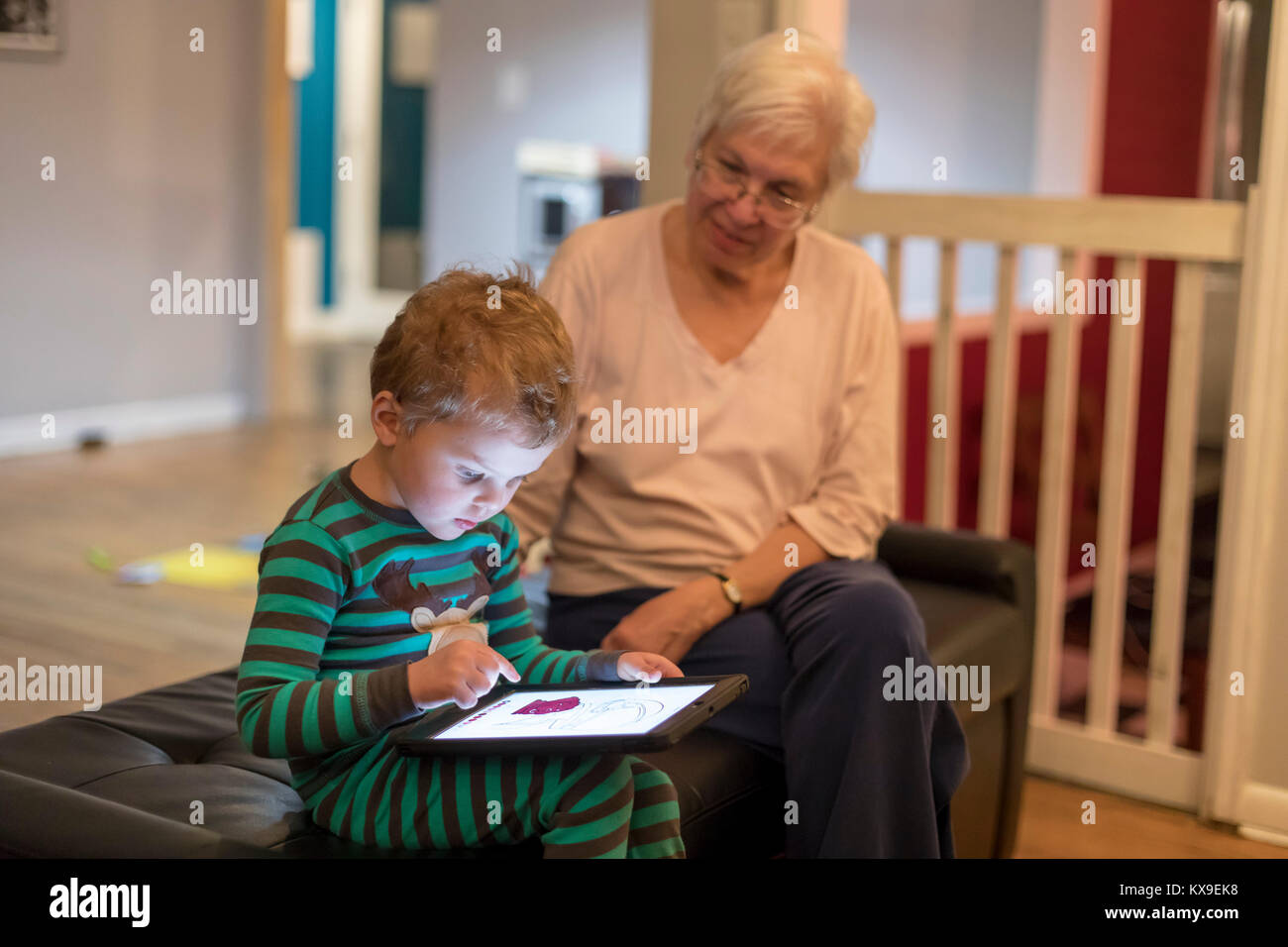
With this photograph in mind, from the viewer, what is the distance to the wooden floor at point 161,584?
2662 mm

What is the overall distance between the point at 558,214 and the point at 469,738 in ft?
21.3

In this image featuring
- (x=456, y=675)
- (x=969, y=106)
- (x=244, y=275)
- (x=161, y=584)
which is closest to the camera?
(x=456, y=675)

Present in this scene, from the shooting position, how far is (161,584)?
12.4ft

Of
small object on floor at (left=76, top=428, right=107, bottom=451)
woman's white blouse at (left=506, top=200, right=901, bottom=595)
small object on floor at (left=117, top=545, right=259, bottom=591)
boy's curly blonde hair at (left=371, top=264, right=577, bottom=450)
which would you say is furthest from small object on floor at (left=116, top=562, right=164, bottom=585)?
boy's curly blonde hair at (left=371, top=264, right=577, bottom=450)

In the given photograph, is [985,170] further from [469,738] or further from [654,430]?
[469,738]

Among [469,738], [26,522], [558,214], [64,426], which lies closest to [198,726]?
[469,738]

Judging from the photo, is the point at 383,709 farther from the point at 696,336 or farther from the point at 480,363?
the point at 696,336

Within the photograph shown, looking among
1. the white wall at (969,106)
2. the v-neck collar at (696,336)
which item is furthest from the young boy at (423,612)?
the white wall at (969,106)

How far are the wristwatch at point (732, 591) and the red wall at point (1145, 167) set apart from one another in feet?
9.98

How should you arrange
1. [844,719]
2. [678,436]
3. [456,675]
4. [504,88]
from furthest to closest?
[504,88] → [678,436] → [844,719] → [456,675]

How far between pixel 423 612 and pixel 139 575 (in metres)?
2.61

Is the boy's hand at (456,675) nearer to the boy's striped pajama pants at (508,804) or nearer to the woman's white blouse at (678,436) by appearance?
the boy's striped pajama pants at (508,804)

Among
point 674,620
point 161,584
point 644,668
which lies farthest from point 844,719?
point 161,584

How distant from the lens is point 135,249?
18.2 feet
